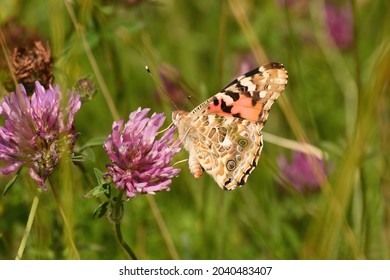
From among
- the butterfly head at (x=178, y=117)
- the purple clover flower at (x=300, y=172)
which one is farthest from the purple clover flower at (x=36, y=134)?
the purple clover flower at (x=300, y=172)

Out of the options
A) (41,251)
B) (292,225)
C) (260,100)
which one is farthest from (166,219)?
(260,100)

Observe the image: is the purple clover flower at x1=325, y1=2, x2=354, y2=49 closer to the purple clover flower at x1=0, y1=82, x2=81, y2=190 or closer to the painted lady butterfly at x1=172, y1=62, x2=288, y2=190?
the painted lady butterfly at x1=172, y1=62, x2=288, y2=190

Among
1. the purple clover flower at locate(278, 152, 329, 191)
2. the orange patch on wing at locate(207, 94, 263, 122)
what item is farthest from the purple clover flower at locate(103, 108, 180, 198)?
the purple clover flower at locate(278, 152, 329, 191)

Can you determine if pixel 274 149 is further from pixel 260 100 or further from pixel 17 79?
pixel 17 79

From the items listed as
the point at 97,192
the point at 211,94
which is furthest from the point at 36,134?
the point at 211,94

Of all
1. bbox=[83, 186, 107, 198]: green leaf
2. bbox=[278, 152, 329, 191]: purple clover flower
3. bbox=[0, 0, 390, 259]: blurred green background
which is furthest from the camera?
bbox=[278, 152, 329, 191]: purple clover flower

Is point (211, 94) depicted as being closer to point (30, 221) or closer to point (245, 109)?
point (245, 109)

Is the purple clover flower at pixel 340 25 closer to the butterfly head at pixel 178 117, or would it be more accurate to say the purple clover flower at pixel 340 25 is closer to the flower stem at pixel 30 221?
the butterfly head at pixel 178 117
